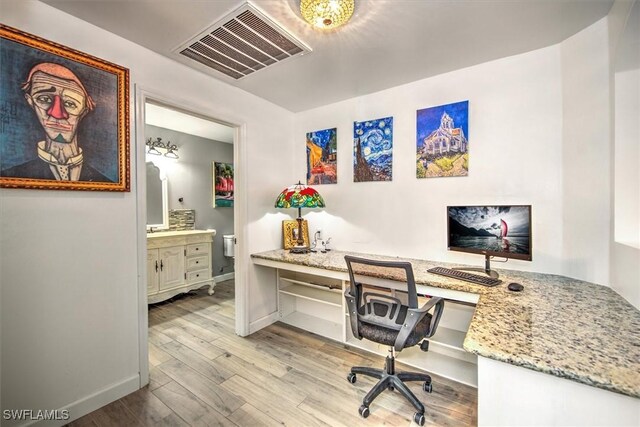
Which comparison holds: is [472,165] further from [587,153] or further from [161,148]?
[161,148]

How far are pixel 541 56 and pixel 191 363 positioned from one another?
11.9 feet

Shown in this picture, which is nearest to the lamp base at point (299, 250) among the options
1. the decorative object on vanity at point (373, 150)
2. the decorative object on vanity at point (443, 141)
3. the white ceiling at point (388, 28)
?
the decorative object on vanity at point (373, 150)

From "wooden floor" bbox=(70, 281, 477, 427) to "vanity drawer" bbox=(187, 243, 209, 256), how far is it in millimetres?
1184

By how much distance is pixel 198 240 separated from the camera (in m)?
3.73

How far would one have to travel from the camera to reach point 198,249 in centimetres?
373

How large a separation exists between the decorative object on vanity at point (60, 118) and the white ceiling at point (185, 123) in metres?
1.28

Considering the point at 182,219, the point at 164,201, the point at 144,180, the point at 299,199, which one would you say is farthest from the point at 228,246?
the point at 144,180

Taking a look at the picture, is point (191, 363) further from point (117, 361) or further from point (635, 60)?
point (635, 60)

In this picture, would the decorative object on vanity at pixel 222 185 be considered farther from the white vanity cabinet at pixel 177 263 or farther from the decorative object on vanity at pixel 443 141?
the decorative object on vanity at pixel 443 141

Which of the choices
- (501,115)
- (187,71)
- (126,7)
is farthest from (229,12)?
(501,115)

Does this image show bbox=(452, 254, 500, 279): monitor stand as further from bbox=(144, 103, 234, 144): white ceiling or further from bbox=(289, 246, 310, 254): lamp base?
bbox=(144, 103, 234, 144): white ceiling

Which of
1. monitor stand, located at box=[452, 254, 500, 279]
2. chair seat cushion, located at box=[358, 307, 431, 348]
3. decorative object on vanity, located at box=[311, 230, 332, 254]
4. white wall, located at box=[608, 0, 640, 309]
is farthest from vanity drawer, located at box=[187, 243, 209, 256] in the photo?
white wall, located at box=[608, 0, 640, 309]

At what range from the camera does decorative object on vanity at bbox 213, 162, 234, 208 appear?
4320 millimetres

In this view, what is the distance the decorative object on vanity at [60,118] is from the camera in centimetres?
136
